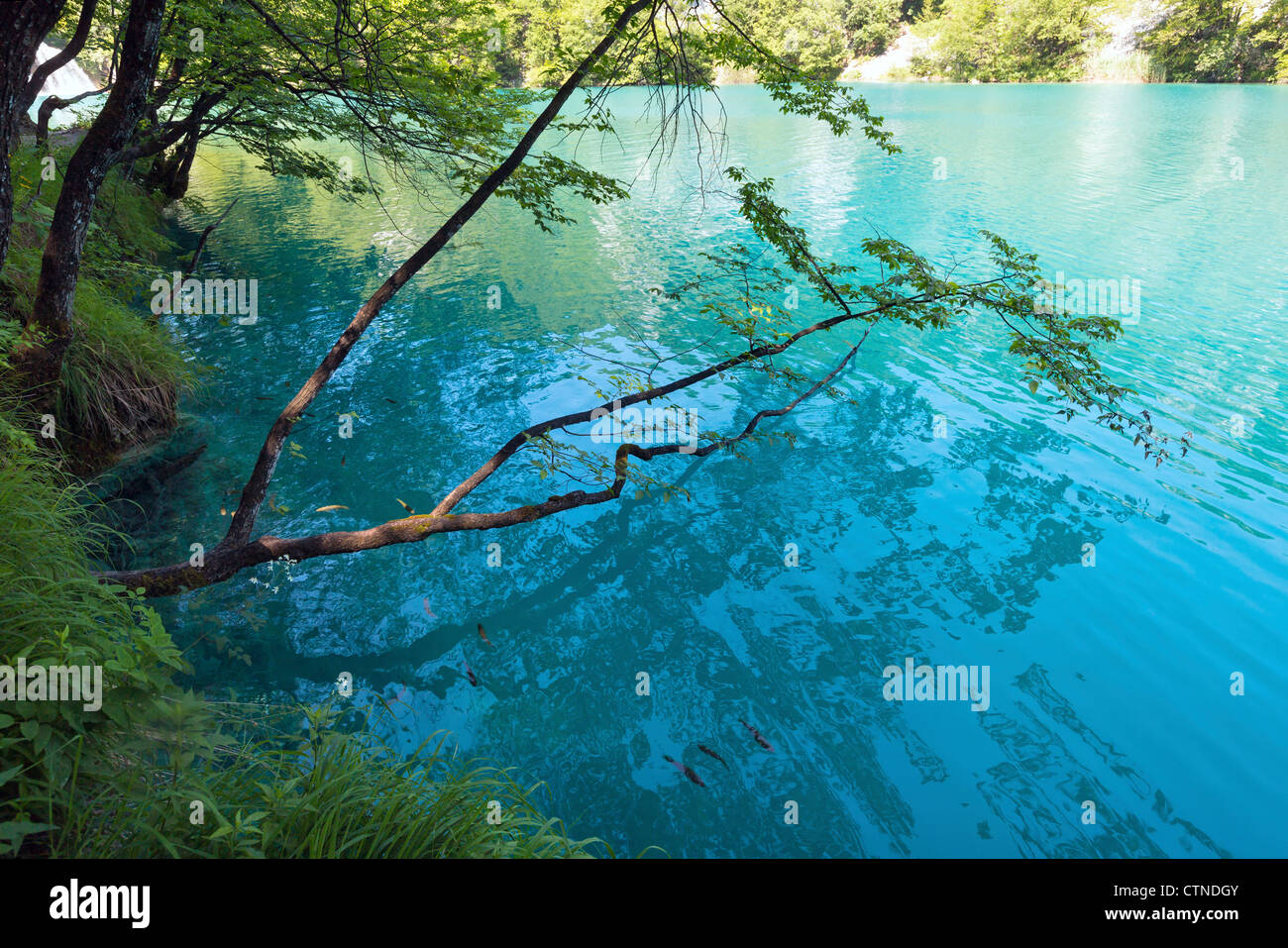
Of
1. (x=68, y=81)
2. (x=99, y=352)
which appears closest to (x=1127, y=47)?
(x=99, y=352)

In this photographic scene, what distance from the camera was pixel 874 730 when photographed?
15.3 feet

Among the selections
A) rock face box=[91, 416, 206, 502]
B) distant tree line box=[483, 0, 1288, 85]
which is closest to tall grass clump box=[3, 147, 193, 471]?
rock face box=[91, 416, 206, 502]

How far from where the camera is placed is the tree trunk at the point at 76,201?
361cm

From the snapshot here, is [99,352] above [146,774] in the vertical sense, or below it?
above

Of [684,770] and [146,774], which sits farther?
[684,770]

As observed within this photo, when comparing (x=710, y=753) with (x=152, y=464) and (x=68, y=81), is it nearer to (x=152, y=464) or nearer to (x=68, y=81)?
(x=152, y=464)

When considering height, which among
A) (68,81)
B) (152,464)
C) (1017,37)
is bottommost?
(152,464)

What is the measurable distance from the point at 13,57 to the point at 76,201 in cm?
187

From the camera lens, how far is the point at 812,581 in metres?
6.04

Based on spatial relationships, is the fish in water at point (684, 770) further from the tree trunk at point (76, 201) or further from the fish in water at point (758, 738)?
the tree trunk at point (76, 201)
